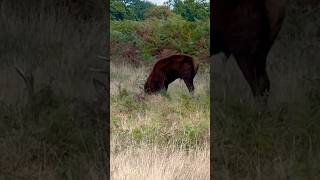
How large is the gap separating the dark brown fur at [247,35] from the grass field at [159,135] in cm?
100

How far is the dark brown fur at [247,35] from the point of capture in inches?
57.0

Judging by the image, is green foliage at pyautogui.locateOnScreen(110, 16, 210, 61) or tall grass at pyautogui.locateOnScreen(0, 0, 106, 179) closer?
tall grass at pyautogui.locateOnScreen(0, 0, 106, 179)

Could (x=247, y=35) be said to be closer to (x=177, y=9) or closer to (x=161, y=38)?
(x=161, y=38)

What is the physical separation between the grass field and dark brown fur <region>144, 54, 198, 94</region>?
0.13 metres

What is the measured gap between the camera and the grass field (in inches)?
99.1

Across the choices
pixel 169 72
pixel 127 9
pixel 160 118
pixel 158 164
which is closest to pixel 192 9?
pixel 127 9

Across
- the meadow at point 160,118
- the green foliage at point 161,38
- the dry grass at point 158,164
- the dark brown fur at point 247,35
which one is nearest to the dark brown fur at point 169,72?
the meadow at point 160,118

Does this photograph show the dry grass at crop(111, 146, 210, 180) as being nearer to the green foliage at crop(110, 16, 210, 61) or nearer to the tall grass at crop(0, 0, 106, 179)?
the tall grass at crop(0, 0, 106, 179)

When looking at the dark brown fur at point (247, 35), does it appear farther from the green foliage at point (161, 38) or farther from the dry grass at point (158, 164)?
the green foliage at point (161, 38)

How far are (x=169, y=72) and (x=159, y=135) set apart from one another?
6.70 ft

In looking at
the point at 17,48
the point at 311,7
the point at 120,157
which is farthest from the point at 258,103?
the point at 120,157

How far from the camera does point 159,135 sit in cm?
346

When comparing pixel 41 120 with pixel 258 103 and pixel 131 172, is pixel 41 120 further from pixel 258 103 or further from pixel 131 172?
pixel 131 172

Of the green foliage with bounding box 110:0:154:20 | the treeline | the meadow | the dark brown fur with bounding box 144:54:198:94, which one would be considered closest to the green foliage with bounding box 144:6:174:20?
the treeline
